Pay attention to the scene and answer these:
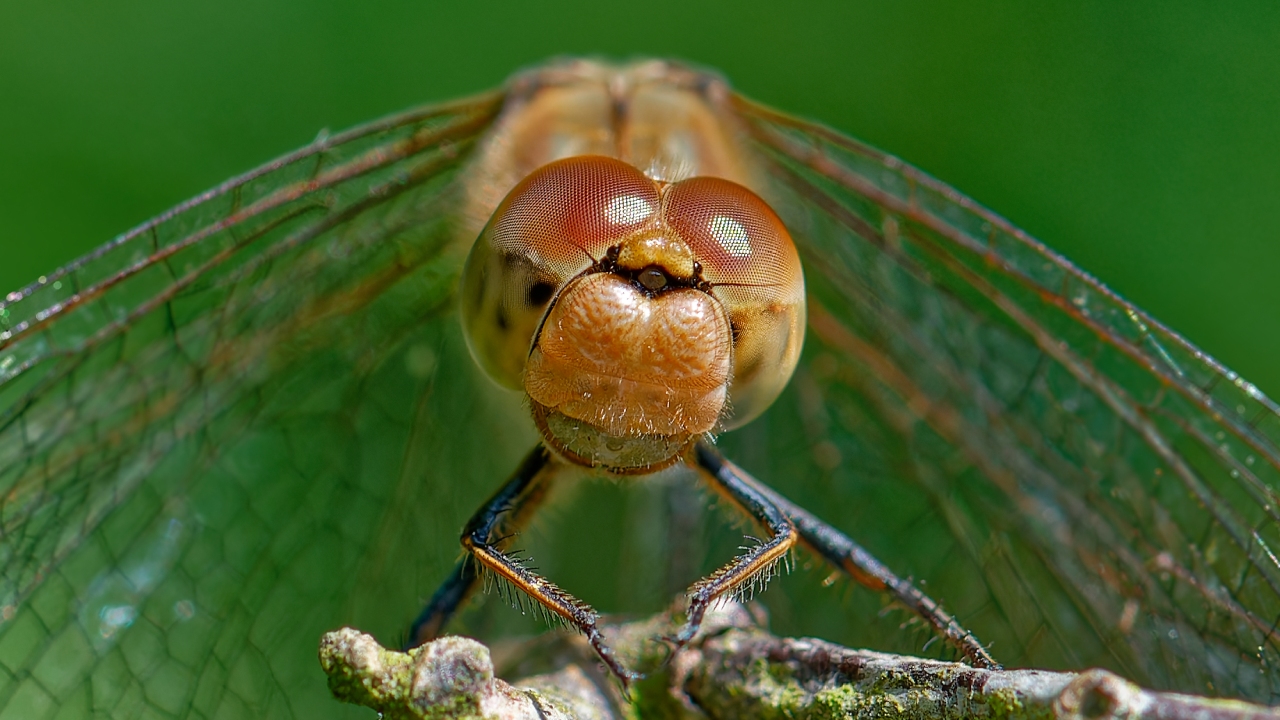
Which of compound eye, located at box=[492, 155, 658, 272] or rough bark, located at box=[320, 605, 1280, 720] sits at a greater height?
compound eye, located at box=[492, 155, 658, 272]

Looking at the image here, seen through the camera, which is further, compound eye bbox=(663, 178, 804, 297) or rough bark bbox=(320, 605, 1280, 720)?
compound eye bbox=(663, 178, 804, 297)

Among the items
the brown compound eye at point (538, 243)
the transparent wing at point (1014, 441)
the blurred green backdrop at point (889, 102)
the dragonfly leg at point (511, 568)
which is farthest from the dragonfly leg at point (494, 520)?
the blurred green backdrop at point (889, 102)

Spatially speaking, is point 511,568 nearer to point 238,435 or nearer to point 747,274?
point 747,274

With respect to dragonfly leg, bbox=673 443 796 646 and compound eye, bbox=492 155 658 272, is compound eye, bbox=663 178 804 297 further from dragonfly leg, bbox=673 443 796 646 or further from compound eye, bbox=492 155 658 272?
dragonfly leg, bbox=673 443 796 646

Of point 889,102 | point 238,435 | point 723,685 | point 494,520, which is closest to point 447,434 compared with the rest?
point 238,435

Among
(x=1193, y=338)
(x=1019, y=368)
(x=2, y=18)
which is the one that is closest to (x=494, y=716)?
(x=1019, y=368)

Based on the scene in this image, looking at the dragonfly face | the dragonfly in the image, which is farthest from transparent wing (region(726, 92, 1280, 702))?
the dragonfly face
